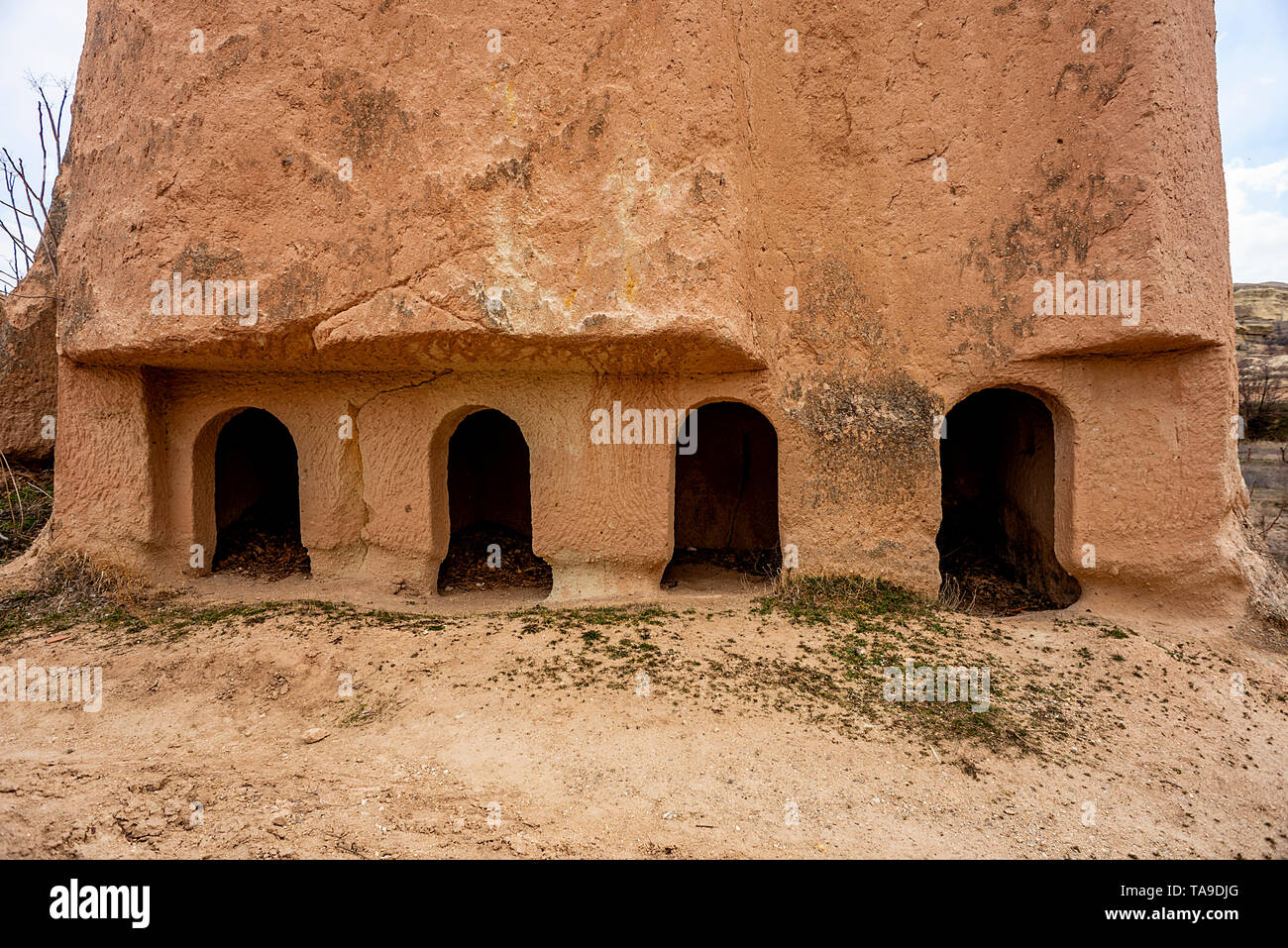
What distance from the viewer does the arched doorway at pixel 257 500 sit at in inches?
A: 263

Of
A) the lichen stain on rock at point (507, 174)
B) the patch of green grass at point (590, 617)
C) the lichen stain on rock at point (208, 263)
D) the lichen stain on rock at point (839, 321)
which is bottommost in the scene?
the patch of green grass at point (590, 617)

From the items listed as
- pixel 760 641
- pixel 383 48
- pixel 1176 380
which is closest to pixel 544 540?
pixel 760 641

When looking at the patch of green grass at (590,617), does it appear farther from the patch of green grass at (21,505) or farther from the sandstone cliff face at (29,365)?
the sandstone cliff face at (29,365)

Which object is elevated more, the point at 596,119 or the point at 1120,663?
the point at 596,119

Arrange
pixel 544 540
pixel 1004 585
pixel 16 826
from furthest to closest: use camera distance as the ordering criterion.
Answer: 1. pixel 1004 585
2. pixel 544 540
3. pixel 16 826

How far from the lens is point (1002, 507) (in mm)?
7312

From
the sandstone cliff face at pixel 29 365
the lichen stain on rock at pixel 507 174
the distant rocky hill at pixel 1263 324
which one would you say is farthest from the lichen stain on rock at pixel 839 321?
the sandstone cliff face at pixel 29 365

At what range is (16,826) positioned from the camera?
278cm

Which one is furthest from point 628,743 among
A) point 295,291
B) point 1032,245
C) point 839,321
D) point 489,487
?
point 489,487

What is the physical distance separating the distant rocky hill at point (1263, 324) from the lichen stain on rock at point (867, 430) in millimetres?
6997

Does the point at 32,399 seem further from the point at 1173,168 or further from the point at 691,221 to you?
the point at 1173,168

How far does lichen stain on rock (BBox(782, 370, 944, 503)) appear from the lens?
529 centimetres

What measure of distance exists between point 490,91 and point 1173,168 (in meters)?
4.93

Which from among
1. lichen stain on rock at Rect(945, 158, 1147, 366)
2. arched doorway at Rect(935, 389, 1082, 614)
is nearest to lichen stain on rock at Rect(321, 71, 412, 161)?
lichen stain on rock at Rect(945, 158, 1147, 366)
